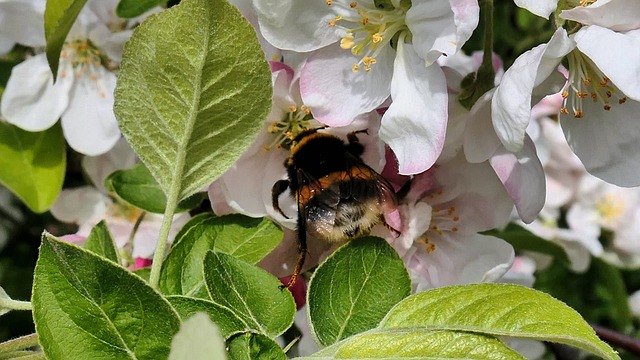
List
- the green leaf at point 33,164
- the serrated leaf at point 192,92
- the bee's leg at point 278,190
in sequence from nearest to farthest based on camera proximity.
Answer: the serrated leaf at point 192,92
the bee's leg at point 278,190
the green leaf at point 33,164

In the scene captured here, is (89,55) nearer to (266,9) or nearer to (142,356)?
(266,9)

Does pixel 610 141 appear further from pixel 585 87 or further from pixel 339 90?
pixel 339 90

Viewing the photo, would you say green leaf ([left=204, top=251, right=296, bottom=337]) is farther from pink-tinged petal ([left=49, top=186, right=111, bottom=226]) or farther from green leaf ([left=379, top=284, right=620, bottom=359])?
pink-tinged petal ([left=49, top=186, right=111, bottom=226])

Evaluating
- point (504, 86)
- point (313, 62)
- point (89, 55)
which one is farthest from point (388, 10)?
point (89, 55)

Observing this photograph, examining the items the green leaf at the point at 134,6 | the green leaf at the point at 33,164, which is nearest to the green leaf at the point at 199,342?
the green leaf at the point at 134,6

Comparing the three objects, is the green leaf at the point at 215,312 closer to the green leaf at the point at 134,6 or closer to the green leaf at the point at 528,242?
the green leaf at the point at 134,6

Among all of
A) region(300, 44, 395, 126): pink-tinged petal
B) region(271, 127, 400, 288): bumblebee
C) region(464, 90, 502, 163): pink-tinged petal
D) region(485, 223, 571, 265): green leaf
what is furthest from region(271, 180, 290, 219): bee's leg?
region(485, 223, 571, 265): green leaf
